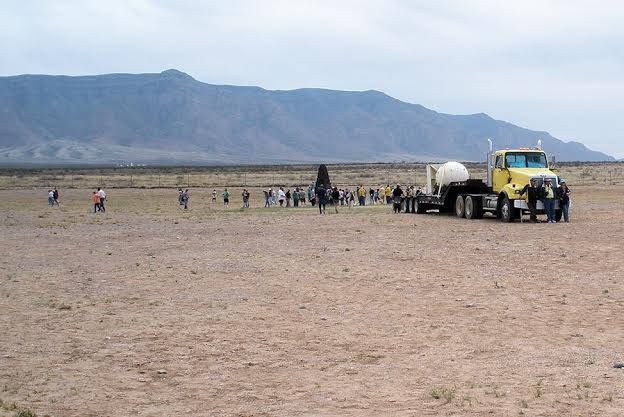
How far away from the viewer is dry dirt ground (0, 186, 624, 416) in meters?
8.09

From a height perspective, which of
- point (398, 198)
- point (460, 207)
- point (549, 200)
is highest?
point (549, 200)

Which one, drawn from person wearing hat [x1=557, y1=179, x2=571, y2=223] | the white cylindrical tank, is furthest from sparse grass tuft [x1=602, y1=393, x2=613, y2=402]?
the white cylindrical tank

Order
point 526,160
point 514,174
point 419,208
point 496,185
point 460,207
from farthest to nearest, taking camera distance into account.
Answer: point 419,208, point 460,207, point 496,185, point 526,160, point 514,174

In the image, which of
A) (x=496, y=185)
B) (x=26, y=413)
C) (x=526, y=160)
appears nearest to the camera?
(x=26, y=413)

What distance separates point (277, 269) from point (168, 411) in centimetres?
955

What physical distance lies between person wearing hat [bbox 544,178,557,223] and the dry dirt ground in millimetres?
5609

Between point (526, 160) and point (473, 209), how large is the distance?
2770 mm

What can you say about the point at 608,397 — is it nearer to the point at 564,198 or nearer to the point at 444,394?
the point at 444,394

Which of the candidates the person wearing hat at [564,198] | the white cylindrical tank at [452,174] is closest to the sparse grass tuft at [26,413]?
the person wearing hat at [564,198]

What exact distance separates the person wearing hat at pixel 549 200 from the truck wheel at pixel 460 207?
4907 millimetres

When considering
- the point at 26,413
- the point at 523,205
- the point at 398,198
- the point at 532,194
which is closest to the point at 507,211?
the point at 523,205

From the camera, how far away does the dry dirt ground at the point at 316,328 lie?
26.5ft

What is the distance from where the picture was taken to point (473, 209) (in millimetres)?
Result: 31703

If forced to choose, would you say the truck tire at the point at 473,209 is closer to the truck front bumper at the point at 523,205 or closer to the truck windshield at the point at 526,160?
the truck windshield at the point at 526,160
